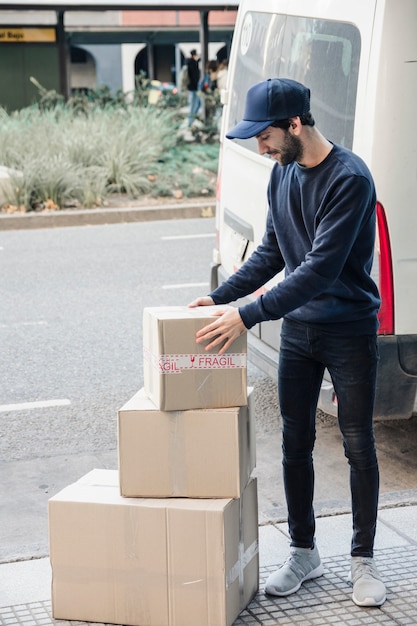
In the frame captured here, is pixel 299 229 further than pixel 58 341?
No

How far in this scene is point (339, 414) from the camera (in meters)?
3.87

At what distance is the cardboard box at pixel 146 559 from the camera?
3.61 m

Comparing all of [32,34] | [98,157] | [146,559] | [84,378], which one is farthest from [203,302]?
[32,34]

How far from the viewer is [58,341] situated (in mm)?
7883

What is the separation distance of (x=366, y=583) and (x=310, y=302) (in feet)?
3.41

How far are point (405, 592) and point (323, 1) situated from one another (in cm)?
271

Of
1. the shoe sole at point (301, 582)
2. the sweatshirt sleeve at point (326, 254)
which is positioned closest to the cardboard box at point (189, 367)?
the sweatshirt sleeve at point (326, 254)

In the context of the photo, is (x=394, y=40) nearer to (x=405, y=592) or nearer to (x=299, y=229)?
(x=299, y=229)

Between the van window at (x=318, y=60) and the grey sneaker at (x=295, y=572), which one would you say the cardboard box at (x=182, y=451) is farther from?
the van window at (x=318, y=60)

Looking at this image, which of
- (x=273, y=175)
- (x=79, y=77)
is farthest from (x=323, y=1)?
(x=79, y=77)

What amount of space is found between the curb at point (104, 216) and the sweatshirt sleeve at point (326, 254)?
9.85 meters

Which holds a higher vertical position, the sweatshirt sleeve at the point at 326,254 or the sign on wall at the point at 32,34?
the sweatshirt sleeve at the point at 326,254

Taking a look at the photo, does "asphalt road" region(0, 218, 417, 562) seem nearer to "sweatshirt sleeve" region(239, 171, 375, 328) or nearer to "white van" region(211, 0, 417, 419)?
"white van" region(211, 0, 417, 419)

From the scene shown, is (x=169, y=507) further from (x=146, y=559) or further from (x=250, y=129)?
(x=250, y=129)
